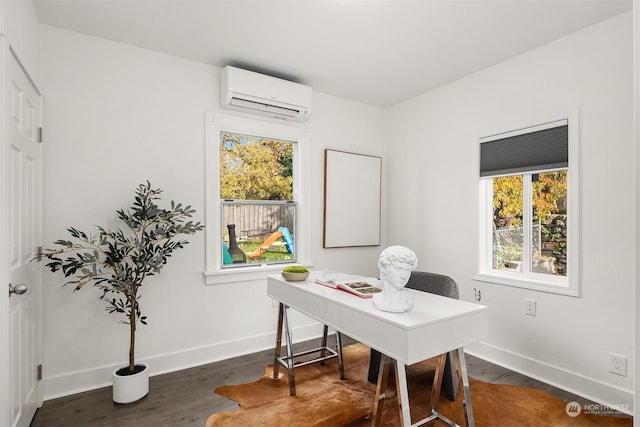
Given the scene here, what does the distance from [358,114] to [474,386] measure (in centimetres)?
296

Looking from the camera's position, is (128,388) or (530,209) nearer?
(128,388)

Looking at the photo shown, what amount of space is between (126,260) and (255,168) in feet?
4.63

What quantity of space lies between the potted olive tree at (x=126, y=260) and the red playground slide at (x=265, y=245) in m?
0.91

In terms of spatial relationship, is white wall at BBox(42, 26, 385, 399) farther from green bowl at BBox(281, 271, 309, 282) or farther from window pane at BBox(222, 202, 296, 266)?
green bowl at BBox(281, 271, 309, 282)

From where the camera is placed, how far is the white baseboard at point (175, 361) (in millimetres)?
2516

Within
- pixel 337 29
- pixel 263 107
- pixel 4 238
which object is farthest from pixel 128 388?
pixel 337 29

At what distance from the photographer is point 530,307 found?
2854mm

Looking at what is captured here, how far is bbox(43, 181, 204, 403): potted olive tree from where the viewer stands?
7.80ft

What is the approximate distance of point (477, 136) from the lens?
10.7 feet

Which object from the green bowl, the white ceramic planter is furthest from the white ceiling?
the white ceramic planter

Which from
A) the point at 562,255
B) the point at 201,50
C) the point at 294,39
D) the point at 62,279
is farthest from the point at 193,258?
the point at 562,255

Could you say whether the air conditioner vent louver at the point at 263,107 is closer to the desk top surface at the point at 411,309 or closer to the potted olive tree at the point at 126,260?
the potted olive tree at the point at 126,260

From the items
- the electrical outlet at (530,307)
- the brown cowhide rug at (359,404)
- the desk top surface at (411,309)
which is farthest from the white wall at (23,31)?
the electrical outlet at (530,307)

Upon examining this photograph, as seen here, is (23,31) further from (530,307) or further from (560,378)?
(560,378)
